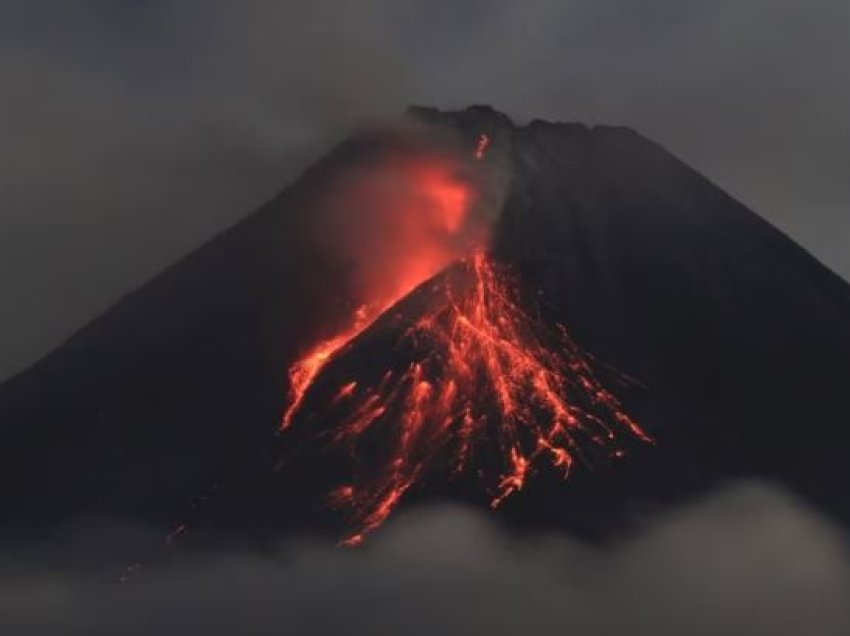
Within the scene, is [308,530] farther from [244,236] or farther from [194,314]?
[244,236]

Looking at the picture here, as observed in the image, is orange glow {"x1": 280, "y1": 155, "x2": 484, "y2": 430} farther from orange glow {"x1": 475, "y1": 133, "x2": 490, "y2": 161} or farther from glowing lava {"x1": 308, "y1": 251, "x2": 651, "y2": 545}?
glowing lava {"x1": 308, "y1": 251, "x2": 651, "y2": 545}

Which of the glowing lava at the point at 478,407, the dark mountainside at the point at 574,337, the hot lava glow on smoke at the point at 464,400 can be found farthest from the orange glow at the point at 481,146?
the glowing lava at the point at 478,407

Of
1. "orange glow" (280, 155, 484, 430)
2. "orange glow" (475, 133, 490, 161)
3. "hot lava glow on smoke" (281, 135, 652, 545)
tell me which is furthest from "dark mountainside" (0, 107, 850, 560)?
"orange glow" (280, 155, 484, 430)

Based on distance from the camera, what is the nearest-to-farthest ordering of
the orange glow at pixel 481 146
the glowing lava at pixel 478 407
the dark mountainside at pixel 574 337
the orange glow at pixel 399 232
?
the glowing lava at pixel 478 407 < the dark mountainside at pixel 574 337 < the orange glow at pixel 399 232 < the orange glow at pixel 481 146

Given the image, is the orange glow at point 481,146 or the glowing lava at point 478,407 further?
the orange glow at point 481,146

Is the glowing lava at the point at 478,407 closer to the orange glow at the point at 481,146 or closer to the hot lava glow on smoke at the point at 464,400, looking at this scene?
the hot lava glow on smoke at the point at 464,400

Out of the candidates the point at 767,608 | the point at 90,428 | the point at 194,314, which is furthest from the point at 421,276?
the point at 767,608
